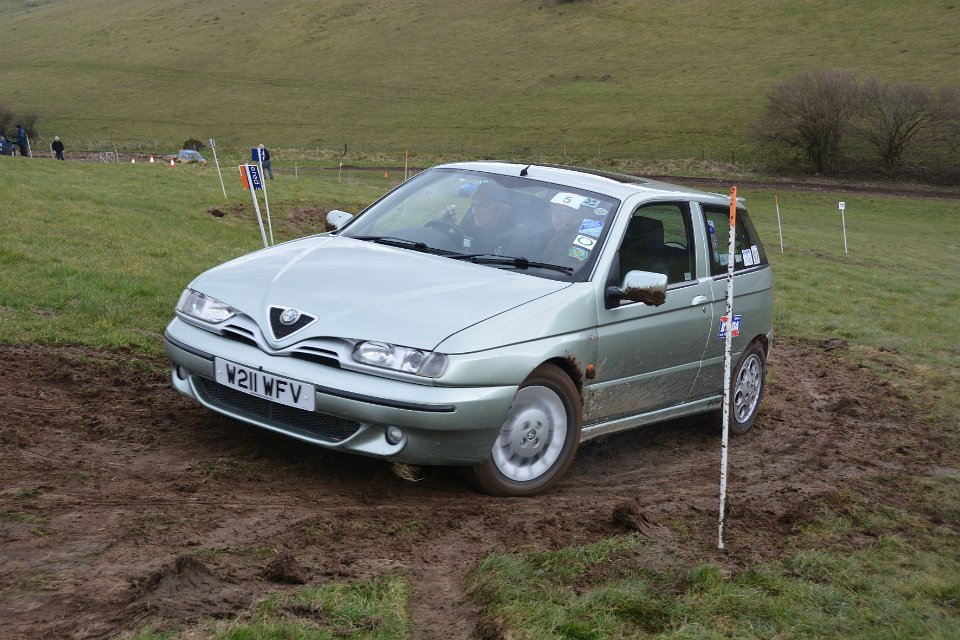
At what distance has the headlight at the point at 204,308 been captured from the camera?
5590 mm

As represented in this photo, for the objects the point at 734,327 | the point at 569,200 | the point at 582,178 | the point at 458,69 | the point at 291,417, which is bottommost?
the point at 734,327

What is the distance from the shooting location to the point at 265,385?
5.18 m

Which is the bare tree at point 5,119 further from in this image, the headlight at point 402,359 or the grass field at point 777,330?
the headlight at point 402,359

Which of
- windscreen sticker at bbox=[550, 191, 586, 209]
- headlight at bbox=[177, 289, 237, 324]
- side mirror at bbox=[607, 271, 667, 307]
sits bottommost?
side mirror at bbox=[607, 271, 667, 307]

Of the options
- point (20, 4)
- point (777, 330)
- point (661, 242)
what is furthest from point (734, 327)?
point (20, 4)

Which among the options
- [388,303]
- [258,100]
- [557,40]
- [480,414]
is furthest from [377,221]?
[557,40]

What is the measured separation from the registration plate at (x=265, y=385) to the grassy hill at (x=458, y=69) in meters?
54.6

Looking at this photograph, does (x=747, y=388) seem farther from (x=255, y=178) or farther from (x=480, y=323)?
(x=255, y=178)

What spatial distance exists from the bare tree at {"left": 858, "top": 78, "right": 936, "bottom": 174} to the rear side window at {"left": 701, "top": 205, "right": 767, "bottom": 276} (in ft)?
162

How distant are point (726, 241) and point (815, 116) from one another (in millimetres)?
49723

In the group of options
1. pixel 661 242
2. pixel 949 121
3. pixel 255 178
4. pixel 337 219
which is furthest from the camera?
pixel 949 121

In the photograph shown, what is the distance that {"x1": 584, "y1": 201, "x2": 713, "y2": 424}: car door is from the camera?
6.08m

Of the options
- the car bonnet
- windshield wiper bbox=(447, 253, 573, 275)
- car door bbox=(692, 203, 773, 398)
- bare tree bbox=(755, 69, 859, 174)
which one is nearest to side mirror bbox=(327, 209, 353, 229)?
the car bonnet

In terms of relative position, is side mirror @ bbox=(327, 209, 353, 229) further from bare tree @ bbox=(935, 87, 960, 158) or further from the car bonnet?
bare tree @ bbox=(935, 87, 960, 158)
